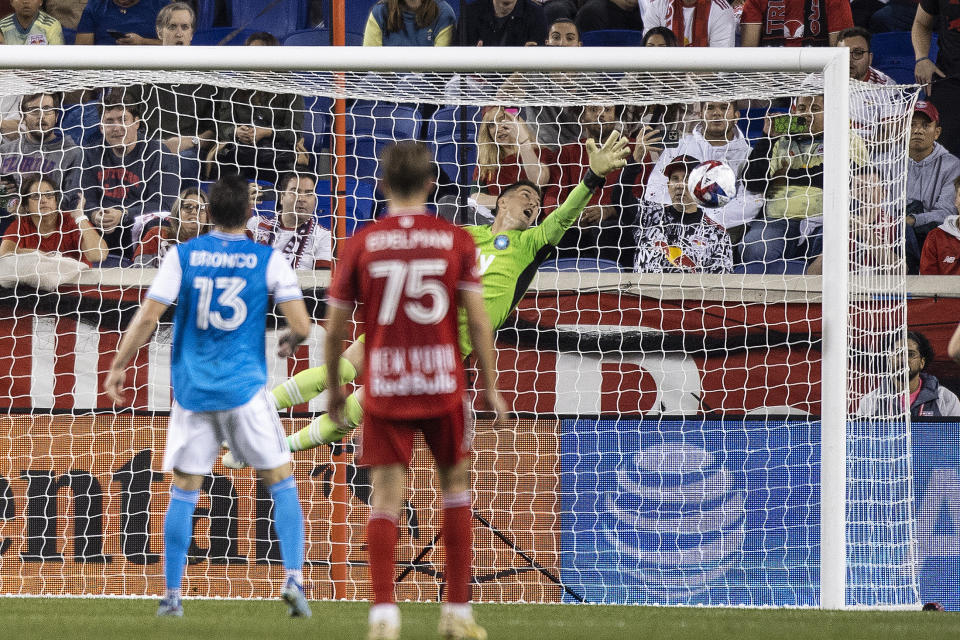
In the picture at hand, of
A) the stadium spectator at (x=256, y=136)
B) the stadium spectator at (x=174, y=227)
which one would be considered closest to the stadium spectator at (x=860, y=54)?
the stadium spectator at (x=256, y=136)

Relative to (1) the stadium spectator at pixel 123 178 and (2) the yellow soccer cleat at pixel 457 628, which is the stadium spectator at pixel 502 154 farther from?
(2) the yellow soccer cleat at pixel 457 628

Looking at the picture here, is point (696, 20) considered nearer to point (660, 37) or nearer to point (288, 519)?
point (660, 37)

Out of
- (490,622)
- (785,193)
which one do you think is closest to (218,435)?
(490,622)

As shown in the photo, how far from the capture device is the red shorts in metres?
3.40

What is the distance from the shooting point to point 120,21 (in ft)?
29.6

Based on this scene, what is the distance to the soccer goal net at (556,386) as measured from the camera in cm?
639

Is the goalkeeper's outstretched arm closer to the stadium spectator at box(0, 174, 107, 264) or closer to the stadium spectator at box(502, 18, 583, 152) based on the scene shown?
the stadium spectator at box(502, 18, 583, 152)

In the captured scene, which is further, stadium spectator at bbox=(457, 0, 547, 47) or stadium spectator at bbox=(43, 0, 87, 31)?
stadium spectator at bbox=(43, 0, 87, 31)

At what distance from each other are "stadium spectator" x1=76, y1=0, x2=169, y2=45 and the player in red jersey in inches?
246

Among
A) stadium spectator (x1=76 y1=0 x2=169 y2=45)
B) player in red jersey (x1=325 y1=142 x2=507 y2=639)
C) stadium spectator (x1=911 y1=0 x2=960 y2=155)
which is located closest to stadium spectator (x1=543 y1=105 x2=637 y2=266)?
stadium spectator (x1=911 y1=0 x2=960 y2=155)

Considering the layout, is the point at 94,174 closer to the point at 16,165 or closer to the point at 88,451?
the point at 16,165

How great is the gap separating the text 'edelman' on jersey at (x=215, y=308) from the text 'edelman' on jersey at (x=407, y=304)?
1094 mm

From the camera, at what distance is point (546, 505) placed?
6832mm

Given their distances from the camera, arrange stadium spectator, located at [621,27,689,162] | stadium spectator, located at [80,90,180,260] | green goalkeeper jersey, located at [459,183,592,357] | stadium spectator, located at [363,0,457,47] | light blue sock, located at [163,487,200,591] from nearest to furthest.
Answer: light blue sock, located at [163,487,200,591]
green goalkeeper jersey, located at [459,183,592,357]
stadium spectator, located at [80,90,180,260]
stadium spectator, located at [621,27,689,162]
stadium spectator, located at [363,0,457,47]
